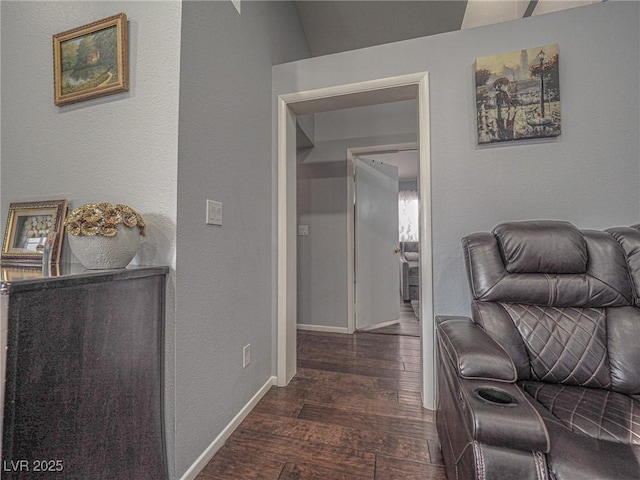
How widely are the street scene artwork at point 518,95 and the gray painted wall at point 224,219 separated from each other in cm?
141

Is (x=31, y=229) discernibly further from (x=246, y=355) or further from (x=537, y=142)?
(x=537, y=142)

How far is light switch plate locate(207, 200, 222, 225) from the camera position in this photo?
53.3 inches

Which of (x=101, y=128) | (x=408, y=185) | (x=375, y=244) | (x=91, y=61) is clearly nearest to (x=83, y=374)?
(x=101, y=128)

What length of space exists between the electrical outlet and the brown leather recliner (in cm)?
108

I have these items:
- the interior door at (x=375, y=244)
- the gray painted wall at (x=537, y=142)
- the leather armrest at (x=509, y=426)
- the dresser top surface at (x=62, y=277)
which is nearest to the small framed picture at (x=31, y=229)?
the dresser top surface at (x=62, y=277)

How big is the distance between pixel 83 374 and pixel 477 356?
129 centimetres

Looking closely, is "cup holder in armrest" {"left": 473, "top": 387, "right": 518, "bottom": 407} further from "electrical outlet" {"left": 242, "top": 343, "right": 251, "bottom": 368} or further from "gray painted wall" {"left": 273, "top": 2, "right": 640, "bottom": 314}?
"electrical outlet" {"left": 242, "top": 343, "right": 251, "bottom": 368}

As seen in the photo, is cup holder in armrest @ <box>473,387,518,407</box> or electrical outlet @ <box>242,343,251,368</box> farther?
electrical outlet @ <box>242,343,251,368</box>

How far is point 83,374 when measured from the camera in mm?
849

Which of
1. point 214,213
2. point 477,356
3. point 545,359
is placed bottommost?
point 545,359

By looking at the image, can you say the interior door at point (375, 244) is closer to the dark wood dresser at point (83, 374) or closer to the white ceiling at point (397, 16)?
the white ceiling at point (397, 16)

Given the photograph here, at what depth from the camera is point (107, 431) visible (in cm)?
93

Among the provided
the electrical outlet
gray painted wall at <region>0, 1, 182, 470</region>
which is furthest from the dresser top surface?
the electrical outlet

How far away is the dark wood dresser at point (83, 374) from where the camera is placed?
0.69m
